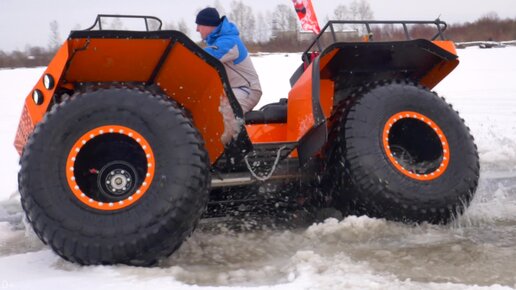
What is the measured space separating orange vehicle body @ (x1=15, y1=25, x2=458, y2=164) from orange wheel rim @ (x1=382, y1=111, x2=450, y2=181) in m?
0.55

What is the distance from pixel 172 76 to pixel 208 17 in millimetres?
1106

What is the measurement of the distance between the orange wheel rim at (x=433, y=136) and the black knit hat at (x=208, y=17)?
1744mm

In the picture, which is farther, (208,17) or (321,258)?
(208,17)

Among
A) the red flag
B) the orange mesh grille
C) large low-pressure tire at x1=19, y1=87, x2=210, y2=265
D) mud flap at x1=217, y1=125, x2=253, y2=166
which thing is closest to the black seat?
mud flap at x1=217, y1=125, x2=253, y2=166

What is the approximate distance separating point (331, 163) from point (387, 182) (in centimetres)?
48

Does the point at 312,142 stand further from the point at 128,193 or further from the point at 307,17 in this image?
the point at 307,17

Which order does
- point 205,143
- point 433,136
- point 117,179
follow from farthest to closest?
point 433,136
point 205,143
point 117,179

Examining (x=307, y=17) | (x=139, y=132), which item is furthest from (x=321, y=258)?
(x=307, y=17)

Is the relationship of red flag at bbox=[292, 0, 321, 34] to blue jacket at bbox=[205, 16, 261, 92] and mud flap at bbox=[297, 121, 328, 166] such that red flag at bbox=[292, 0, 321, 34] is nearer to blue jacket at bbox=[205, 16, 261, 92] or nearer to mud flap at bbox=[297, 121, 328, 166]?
blue jacket at bbox=[205, 16, 261, 92]

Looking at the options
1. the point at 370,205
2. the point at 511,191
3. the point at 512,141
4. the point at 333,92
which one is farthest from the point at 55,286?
the point at 512,141

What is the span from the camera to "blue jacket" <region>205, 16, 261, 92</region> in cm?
431

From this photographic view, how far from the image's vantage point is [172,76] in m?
3.71

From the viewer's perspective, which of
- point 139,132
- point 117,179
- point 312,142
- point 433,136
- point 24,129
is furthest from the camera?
point 433,136

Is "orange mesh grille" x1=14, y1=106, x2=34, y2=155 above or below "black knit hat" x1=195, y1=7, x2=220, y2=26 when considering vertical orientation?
below
